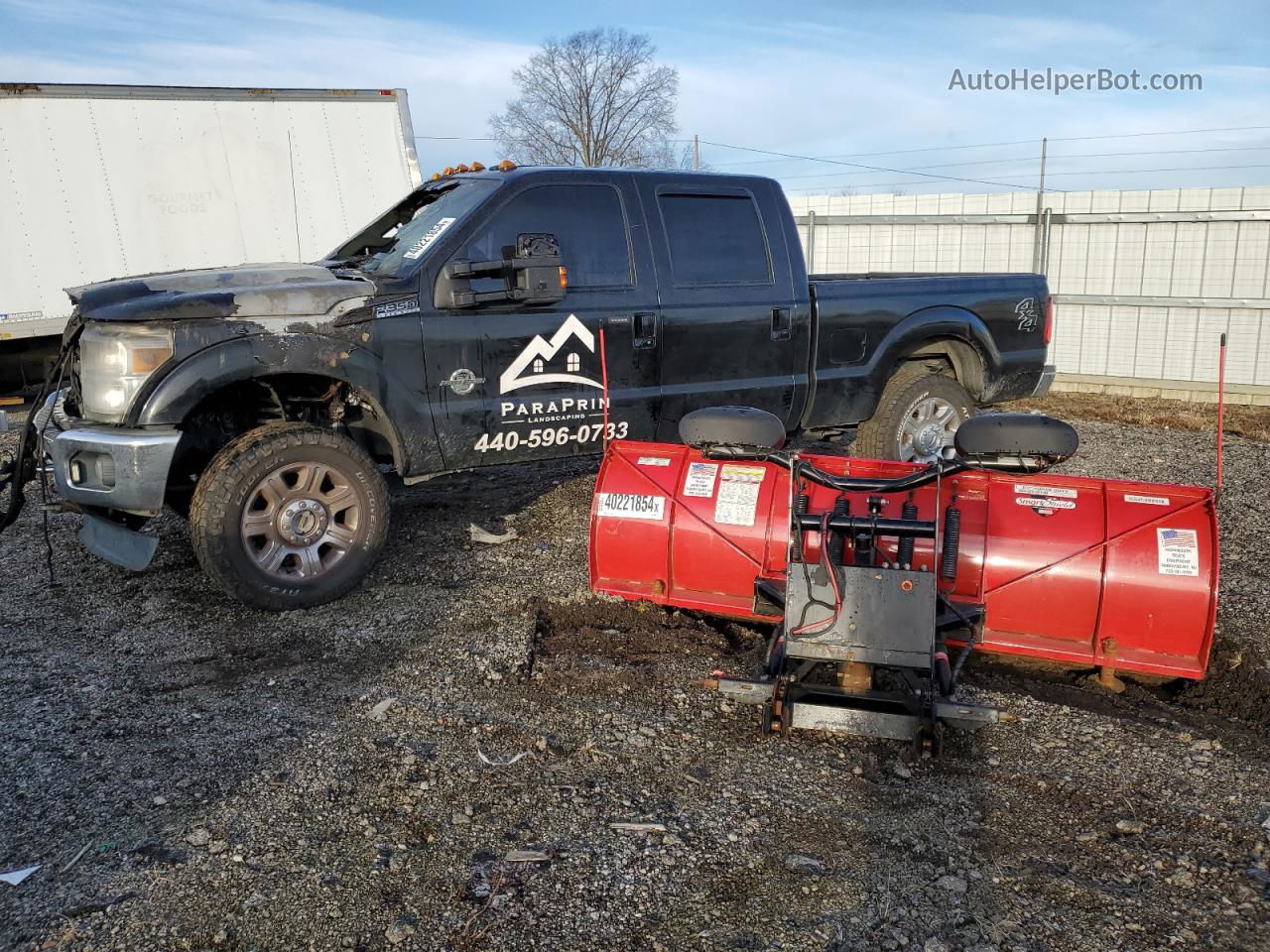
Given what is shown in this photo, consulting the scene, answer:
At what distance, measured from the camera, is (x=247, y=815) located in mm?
3141

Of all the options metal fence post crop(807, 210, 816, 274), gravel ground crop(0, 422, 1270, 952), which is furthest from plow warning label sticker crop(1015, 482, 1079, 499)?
metal fence post crop(807, 210, 816, 274)

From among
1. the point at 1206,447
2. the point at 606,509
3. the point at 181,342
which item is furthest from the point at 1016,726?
the point at 1206,447

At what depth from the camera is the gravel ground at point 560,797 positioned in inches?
104

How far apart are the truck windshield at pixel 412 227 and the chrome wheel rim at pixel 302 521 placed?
45.5 inches

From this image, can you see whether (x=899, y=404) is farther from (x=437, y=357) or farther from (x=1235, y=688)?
(x=437, y=357)

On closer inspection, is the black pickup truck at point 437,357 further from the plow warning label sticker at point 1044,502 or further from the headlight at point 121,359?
the plow warning label sticker at point 1044,502

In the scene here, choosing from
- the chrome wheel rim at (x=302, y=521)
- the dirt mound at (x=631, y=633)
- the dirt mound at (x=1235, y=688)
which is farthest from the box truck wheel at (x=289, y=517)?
the dirt mound at (x=1235, y=688)

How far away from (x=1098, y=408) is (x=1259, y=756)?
356 inches

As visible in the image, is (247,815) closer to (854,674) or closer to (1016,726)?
(854,674)

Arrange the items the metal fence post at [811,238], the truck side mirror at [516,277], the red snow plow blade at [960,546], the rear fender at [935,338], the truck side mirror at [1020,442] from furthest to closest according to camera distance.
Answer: the metal fence post at [811,238]
the rear fender at [935,338]
the truck side mirror at [516,277]
the red snow plow blade at [960,546]
the truck side mirror at [1020,442]

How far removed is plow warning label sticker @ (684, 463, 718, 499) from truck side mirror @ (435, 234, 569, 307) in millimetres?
1288

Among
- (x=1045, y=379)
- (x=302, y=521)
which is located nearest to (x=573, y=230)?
(x=302, y=521)

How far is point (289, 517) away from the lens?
488 centimetres

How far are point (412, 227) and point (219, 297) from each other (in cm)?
137
